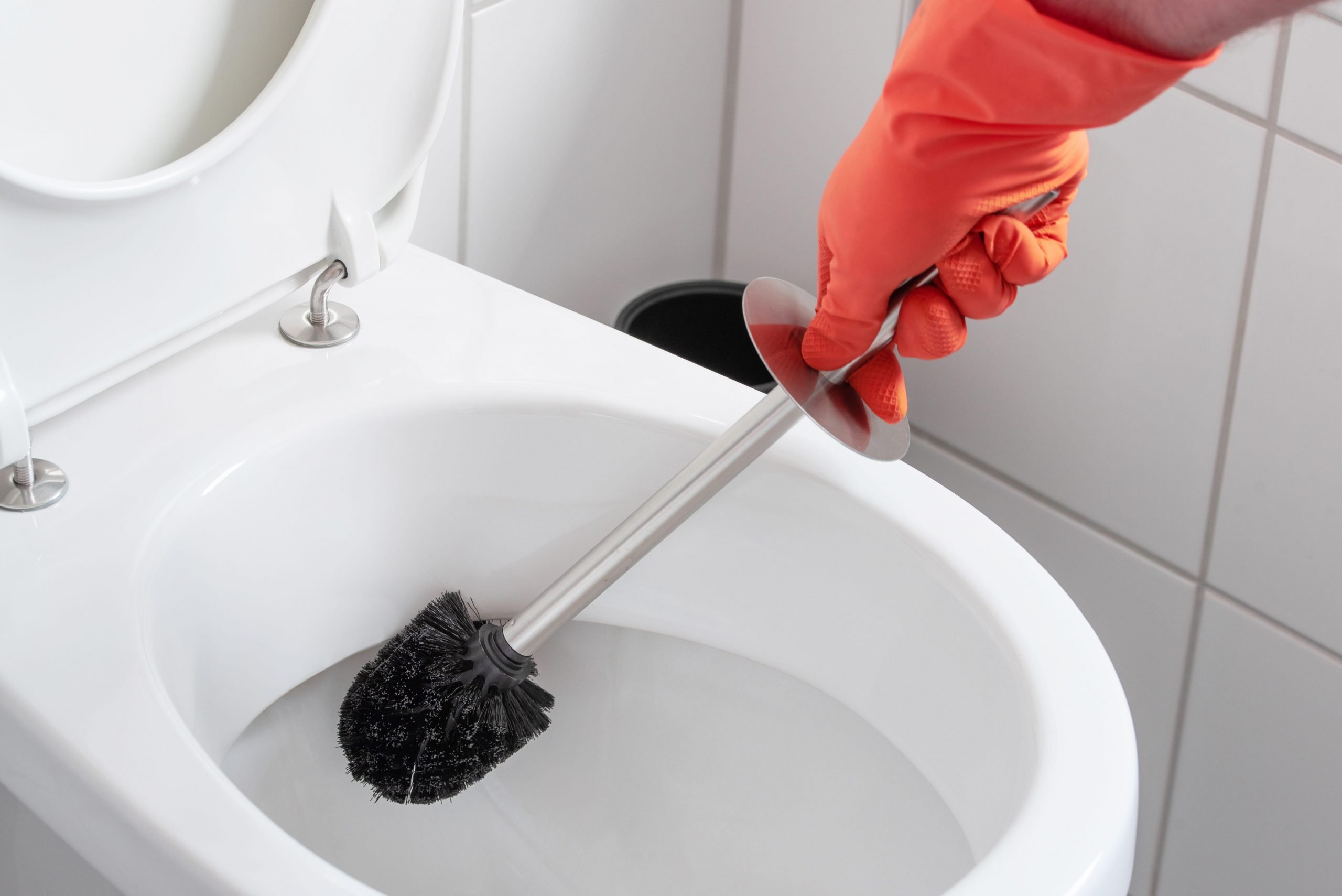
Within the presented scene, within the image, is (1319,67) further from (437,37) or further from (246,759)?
(246,759)

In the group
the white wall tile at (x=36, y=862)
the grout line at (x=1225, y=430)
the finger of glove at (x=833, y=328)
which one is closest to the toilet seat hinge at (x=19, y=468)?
the white wall tile at (x=36, y=862)

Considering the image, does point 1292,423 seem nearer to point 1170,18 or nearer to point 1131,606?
point 1131,606

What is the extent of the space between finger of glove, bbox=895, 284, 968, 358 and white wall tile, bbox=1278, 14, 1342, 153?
14.4 inches

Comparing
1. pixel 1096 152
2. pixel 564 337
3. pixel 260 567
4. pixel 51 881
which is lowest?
pixel 51 881

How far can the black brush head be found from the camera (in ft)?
1.90

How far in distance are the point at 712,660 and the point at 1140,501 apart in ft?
1.18

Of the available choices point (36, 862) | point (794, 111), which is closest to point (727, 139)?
point (794, 111)

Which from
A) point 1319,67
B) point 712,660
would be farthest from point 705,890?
point 1319,67

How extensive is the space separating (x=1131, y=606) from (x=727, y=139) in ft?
1.45

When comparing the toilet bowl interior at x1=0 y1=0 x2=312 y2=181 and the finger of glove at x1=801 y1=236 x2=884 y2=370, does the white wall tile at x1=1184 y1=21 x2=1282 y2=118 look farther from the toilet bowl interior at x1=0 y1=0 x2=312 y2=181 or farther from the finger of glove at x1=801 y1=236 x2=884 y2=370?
the toilet bowl interior at x1=0 y1=0 x2=312 y2=181

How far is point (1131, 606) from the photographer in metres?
0.91

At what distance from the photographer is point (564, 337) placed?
26.0 inches

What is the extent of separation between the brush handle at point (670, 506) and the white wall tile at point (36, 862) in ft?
0.61

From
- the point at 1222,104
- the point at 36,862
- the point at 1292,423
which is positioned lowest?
the point at 36,862
